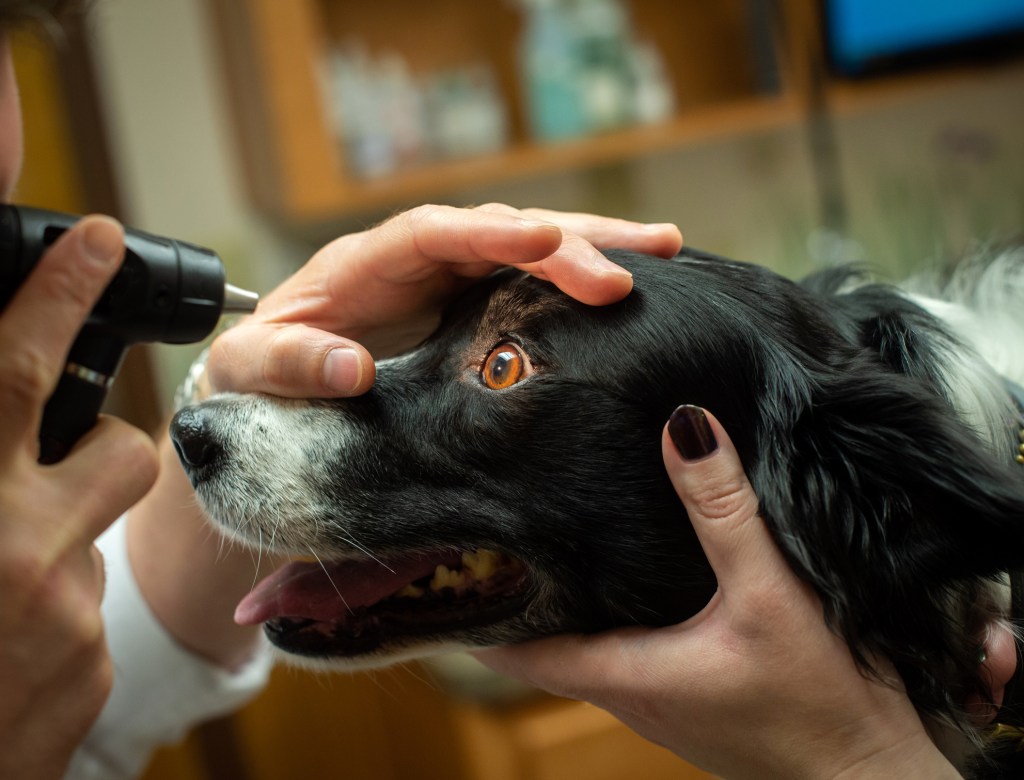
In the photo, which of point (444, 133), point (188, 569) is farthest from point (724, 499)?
point (444, 133)

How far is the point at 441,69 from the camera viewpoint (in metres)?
2.82

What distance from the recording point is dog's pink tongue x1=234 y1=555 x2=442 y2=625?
986 millimetres

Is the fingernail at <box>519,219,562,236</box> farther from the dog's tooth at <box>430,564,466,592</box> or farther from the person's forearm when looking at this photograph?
the person's forearm

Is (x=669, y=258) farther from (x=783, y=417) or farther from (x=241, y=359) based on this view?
(x=241, y=359)

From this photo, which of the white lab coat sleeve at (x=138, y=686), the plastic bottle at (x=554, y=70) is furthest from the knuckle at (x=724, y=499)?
the plastic bottle at (x=554, y=70)

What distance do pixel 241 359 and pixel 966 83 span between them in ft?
8.98

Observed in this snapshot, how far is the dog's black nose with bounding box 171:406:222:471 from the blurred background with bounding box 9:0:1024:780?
1.35 meters

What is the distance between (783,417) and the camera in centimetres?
89

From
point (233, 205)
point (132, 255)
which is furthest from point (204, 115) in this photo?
point (132, 255)

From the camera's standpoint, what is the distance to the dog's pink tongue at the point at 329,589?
99cm

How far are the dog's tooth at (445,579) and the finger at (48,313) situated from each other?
451 millimetres

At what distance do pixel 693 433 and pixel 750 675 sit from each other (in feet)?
0.65

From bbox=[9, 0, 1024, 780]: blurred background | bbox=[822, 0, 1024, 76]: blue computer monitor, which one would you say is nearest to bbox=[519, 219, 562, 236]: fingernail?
bbox=[9, 0, 1024, 780]: blurred background

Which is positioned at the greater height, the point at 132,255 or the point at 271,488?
the point at 132,255
